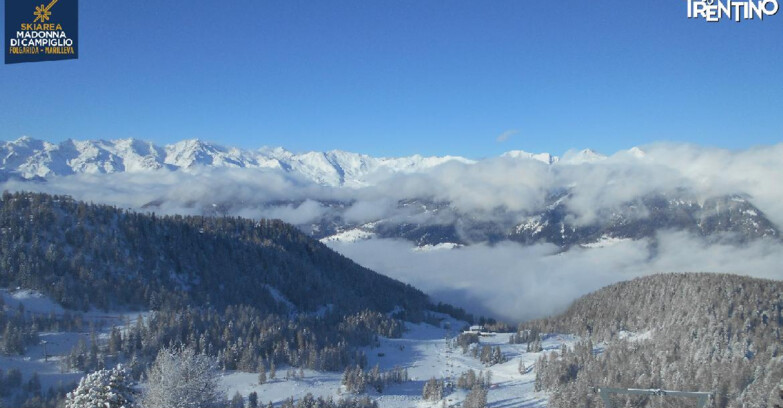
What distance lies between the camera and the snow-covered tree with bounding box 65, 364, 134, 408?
56.0 m

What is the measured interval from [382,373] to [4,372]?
7979cm

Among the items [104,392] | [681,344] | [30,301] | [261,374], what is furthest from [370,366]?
[104,392]

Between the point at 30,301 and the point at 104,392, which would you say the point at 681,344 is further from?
the point at 30,301

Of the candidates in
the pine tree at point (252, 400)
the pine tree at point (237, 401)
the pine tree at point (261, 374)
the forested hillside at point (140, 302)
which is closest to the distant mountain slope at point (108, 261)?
the forested hillside at point (140, 302)

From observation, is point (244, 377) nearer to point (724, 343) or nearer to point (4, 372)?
point (4, 372)

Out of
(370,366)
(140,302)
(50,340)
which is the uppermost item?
(140,302)

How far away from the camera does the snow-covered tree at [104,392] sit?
56000 millimetres

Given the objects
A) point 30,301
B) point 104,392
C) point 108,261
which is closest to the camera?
point 104,392

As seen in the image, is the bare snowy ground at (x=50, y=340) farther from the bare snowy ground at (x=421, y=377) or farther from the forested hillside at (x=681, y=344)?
the forested hillside at (x=681, y=344)

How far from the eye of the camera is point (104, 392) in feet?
185

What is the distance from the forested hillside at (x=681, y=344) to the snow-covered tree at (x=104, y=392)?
258 feet

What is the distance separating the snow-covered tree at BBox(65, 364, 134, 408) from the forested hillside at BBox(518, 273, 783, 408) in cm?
7849

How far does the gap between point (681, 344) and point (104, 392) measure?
120m

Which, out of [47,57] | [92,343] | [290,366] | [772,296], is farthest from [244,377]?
[772,296]
